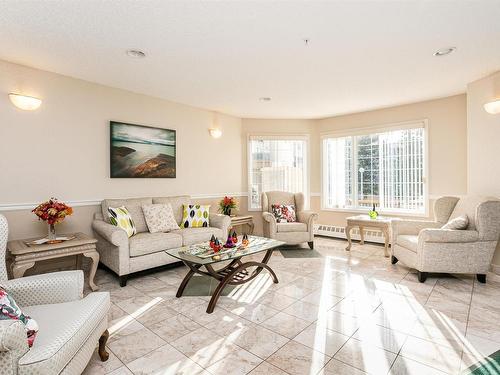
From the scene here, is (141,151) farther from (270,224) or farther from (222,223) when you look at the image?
(270,224)

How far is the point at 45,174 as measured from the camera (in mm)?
3346

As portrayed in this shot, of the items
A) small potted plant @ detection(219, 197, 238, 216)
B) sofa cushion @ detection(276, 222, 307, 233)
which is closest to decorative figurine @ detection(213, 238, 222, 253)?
sofa cushion @ detection(276, 222, 307, 233)

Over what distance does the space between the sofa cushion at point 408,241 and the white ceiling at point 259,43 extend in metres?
2.11

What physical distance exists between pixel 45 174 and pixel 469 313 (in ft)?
15.6

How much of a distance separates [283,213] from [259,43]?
10.1 feet

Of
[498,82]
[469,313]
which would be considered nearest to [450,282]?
[469,313]

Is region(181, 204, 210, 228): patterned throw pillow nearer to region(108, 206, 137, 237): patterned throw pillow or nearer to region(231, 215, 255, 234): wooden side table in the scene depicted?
region(231, 215, 255, 234): wooden side table

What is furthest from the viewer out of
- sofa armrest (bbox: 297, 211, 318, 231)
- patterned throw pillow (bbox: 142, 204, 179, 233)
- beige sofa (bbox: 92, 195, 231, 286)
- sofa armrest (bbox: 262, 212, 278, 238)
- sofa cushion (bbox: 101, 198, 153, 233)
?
sofa armrest (bbox: 297, 211, 318, 231)

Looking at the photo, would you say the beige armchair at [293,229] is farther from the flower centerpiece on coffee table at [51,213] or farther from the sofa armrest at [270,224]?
the flower centerpiece on coffee table at [51,213]

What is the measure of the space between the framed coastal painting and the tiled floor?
1615 mm

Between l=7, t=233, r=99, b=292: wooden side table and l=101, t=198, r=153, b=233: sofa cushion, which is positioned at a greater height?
l=101, t=198, r=153, b=233: sofa cushion

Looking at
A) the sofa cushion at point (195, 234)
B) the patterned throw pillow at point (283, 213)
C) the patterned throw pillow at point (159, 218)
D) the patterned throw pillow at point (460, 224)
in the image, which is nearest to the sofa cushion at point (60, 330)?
the sofa cushion at point (195, 234)

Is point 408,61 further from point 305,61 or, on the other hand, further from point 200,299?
point 200,299

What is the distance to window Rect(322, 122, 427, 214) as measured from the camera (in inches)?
189
